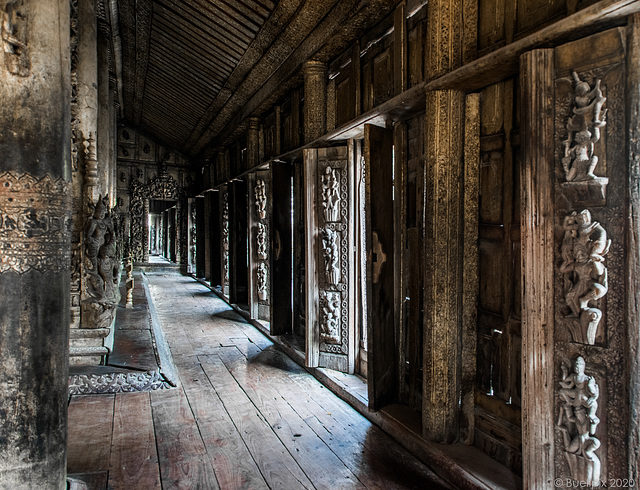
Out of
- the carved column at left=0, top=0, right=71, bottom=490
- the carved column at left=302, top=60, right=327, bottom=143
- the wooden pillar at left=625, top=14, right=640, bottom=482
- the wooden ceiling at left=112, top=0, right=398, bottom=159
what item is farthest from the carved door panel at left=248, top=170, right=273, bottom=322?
the wooden pillar at left=625, top=14, right=640, bottom=482

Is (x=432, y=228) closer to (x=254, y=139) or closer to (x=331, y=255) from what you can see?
(x=331, y=255)

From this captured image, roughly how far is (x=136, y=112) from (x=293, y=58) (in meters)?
9.10

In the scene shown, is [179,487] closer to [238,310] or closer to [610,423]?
[610,423]

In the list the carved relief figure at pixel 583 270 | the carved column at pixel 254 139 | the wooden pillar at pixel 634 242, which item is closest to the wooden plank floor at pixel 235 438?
the wooden pillar at pixel 634 242

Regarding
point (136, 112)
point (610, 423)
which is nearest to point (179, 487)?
point (610, 423)

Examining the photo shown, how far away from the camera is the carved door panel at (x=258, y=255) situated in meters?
7.43

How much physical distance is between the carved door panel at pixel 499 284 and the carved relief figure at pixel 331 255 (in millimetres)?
2094

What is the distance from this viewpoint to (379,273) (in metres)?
3.65

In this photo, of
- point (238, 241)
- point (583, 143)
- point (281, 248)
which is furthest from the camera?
point (238, 241)

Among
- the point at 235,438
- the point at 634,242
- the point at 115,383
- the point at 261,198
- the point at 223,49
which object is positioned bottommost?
the point at 235,438

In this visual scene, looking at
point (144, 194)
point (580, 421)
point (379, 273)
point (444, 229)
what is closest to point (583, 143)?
point (444, 229)

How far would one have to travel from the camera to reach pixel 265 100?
6680mm

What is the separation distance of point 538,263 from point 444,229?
2.45 feet

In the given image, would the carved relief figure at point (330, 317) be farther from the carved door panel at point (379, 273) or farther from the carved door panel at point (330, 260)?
the carved door panel at point (379, 273)
